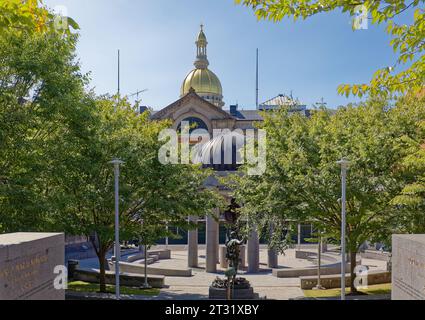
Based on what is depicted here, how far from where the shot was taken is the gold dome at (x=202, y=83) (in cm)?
10138

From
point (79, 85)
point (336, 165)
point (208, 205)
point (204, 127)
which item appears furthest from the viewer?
point (204, 127)

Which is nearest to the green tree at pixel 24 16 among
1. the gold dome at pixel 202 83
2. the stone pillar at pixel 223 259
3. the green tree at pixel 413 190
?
the green tree at pixel 413 190

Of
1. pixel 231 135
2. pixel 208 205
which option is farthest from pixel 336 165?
pixel 231 135

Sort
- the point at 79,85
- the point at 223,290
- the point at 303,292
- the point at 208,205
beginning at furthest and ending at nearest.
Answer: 1. the point at 303,292
2. the point at 208,205
3. the point at 223,290
4. the point at 79,85

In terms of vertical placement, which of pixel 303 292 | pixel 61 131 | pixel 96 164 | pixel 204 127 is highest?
pixel 204 127

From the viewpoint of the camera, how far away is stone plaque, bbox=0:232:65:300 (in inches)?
354

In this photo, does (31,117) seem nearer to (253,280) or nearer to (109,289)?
(109,289)

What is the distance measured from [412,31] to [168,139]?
17.6 meters

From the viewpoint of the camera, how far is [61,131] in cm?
2109

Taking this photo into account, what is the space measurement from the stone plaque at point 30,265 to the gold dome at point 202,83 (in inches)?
3586

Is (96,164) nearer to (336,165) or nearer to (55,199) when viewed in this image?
(55,199)

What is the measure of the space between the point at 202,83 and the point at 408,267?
94254 millimetres

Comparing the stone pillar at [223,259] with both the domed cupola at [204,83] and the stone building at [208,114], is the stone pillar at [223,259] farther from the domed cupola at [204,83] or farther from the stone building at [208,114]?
the domed cupola at [204,83]

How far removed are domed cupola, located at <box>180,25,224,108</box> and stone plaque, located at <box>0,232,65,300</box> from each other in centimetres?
8957
